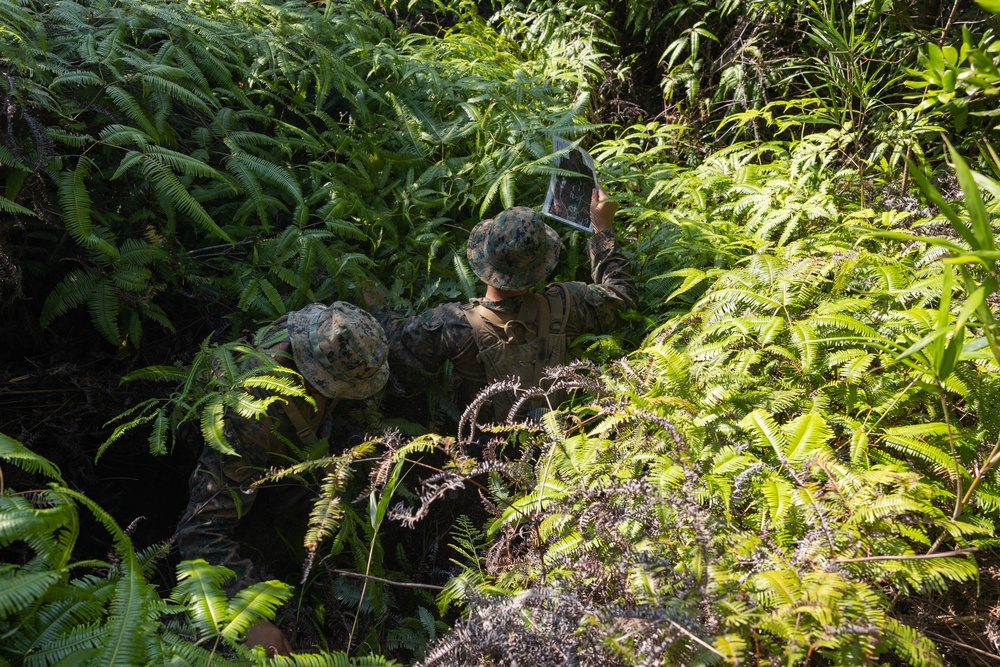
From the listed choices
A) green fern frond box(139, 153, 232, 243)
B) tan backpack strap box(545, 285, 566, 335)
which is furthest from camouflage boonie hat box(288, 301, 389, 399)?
tan backpack strap box(545, 285, 566, 335)

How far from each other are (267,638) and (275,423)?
91 cm

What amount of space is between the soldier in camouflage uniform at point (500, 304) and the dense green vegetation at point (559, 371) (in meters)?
0.20

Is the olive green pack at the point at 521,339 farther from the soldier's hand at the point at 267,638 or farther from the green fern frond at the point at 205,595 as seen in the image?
the green fern frond at the point at 205,595

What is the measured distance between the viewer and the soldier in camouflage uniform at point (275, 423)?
298 centimetres

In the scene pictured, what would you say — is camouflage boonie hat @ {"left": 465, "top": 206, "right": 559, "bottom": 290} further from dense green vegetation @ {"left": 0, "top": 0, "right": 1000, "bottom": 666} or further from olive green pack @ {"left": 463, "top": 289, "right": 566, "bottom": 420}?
dense green vegetation @ {"left": 0, "top": 0, "right": 1000, "bottom": 666}

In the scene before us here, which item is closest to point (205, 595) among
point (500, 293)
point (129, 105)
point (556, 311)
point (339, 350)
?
point (339, 350)

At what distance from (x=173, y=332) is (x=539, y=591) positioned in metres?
2.47

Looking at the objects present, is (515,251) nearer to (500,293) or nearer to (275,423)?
(500,293)

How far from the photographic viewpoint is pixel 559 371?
255cm

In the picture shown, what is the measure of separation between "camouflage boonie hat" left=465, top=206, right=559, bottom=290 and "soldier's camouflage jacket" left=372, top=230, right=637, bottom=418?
151 mm

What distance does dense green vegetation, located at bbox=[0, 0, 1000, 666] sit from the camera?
1875mm

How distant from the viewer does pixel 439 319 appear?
12.0 ft

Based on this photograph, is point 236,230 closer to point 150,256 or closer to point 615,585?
point 150,256

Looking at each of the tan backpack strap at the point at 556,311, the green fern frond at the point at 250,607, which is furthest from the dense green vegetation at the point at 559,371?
the tan backpack strap at the point at 556,311
